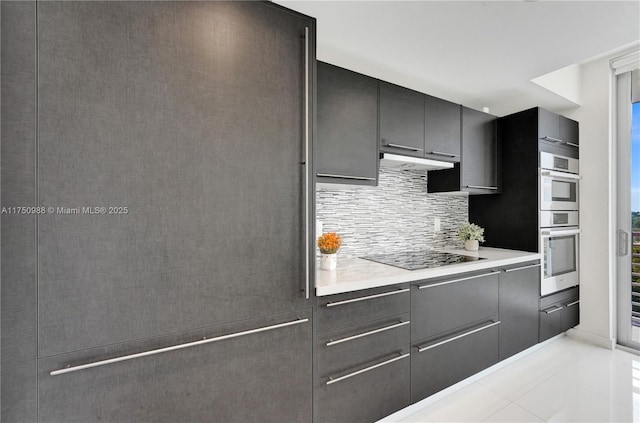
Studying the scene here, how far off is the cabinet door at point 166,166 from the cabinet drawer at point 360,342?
29cm

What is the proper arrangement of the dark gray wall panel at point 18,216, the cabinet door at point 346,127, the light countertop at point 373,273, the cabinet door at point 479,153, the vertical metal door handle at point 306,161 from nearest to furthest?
the dark gray wall panel at point 18,216, the vertical metal door handle at point 306,161, the light countertop at point 373,273, the cabinet door at point 346,127, the cabinet door at point 479,153

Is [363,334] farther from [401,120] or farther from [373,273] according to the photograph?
[401,120]

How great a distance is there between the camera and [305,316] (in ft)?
4.76

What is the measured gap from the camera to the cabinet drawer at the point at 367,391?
1521 millimetres

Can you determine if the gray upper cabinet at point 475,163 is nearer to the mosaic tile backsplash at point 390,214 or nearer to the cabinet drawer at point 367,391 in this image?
the mosaic tile backsplash at point 390,214

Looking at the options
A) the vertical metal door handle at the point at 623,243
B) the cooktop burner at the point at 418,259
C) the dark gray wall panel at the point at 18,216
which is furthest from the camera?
the vertical metal door handle at the point at 623,243

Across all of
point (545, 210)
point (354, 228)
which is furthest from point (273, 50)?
point (545, 210)

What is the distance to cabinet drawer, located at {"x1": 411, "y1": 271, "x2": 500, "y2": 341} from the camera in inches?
72.7

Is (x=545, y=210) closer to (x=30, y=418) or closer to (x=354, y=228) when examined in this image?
(x=354, y=228)

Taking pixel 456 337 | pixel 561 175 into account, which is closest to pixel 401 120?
pixel 456 337

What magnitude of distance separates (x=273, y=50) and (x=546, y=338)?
326cm

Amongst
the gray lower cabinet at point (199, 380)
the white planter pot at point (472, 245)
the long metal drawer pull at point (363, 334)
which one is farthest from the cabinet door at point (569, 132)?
the gray lower cabinet at point (199, 380)

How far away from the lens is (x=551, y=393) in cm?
209

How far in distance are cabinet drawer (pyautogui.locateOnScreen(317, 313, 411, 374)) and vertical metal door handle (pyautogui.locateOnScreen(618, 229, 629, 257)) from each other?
2511mm
